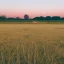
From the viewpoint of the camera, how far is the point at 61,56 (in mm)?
5547

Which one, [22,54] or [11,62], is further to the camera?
[22,54]

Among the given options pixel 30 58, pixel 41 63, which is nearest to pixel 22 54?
pixel 30 58

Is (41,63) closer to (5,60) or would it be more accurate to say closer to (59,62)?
(59,62)

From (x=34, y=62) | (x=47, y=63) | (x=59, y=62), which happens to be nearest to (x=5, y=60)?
(x=34, y=62)

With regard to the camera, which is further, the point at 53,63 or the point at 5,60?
the point at 5,60

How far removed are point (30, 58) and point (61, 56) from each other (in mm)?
1128

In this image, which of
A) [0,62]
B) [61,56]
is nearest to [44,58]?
[61,56]

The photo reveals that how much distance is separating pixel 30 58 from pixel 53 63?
68 cm

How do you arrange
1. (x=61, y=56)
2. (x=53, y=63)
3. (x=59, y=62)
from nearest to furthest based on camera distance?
(x=53, y=63)
(x=59, y=62)
(x=61, y=56)

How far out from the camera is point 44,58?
5.03 meters

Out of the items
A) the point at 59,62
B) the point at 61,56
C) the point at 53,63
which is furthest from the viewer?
the point at 61,56

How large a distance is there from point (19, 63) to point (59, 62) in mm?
1072

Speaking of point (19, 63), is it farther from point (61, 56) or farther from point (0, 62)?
point (61, 56)

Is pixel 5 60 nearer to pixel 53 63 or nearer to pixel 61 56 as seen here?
pixel 53 63
